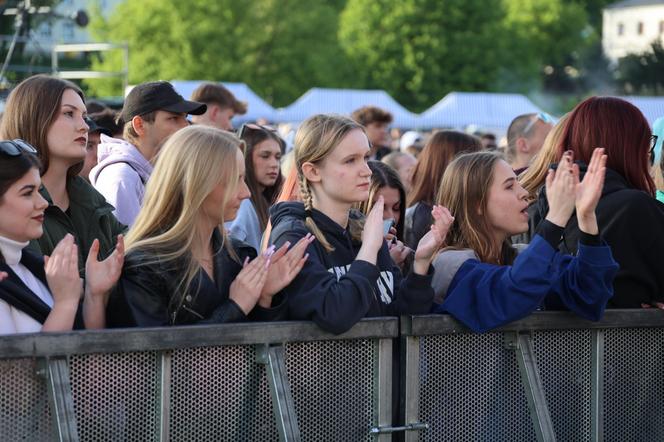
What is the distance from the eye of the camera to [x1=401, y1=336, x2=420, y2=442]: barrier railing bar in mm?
4215

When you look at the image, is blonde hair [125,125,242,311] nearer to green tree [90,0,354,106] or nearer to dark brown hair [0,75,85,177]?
dark brown hair [0,75,85,177]

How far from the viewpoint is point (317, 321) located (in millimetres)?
4020

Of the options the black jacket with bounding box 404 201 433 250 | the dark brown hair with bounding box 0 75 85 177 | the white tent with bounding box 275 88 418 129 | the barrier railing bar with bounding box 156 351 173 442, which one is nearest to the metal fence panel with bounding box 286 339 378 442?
the barrier railing bar with bounding box 156 351 173 442

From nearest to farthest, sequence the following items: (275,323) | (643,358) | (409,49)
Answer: (275,323), (643,358), (409,49)

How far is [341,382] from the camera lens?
411cm

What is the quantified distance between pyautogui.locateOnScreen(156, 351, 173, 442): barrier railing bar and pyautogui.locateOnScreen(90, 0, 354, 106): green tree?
54659 millimetres

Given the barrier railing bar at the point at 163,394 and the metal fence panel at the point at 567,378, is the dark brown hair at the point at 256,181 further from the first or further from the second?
the barrier railing bar at the point at 163,394

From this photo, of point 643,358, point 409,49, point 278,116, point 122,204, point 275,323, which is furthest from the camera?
point 409,49

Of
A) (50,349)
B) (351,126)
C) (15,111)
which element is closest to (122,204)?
(15,111)

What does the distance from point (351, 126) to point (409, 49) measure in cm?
6207

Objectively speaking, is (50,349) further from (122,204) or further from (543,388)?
(122,204)

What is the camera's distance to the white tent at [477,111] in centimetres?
3578

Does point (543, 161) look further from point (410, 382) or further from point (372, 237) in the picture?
point (410, 382)

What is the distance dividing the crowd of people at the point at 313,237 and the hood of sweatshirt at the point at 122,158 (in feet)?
1.28
